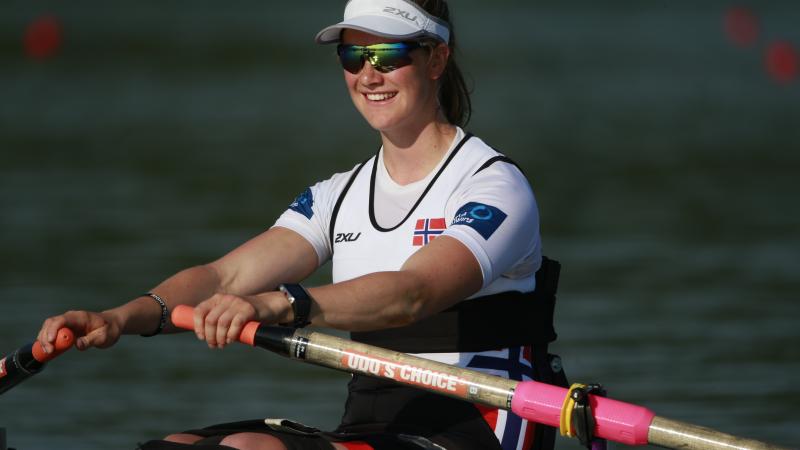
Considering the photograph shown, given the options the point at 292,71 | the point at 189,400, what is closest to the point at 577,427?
the point at 189,400

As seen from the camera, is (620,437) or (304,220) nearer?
(620,437)

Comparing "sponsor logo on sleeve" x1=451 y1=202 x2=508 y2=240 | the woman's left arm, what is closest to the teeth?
"sponsor logo on sleeve" x1=451 y1=202 x2=508 y2=240

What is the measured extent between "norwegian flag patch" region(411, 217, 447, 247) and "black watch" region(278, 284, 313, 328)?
59 centimetres

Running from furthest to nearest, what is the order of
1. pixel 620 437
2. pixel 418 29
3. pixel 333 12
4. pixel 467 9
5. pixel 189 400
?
1. pixel 467 9
2. pixel 333 12
3. pixel 189 400
4. pixel 418 29
5. pixel 620 437

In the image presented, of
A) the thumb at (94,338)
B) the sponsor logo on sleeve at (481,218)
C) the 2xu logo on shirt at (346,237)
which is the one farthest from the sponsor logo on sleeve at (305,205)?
the thumb at (94,338)

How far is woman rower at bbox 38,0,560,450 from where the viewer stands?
4016 millimetres

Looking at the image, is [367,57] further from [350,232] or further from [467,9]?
[467,9]

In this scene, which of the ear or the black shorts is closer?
the black shorts

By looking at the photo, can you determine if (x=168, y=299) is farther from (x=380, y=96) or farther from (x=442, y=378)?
(x=442, y=378)

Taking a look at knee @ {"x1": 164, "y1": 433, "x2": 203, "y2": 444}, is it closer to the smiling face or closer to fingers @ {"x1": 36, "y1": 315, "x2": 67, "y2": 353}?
fingers @ {"x1": 36, "y1": 315, "x2": 67, "y2": 353}

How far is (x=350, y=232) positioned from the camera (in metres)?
4.66

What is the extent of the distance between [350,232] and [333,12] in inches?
943

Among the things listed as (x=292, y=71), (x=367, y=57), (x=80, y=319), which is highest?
(x=367, y=57)

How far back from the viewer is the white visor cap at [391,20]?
14.9ft
